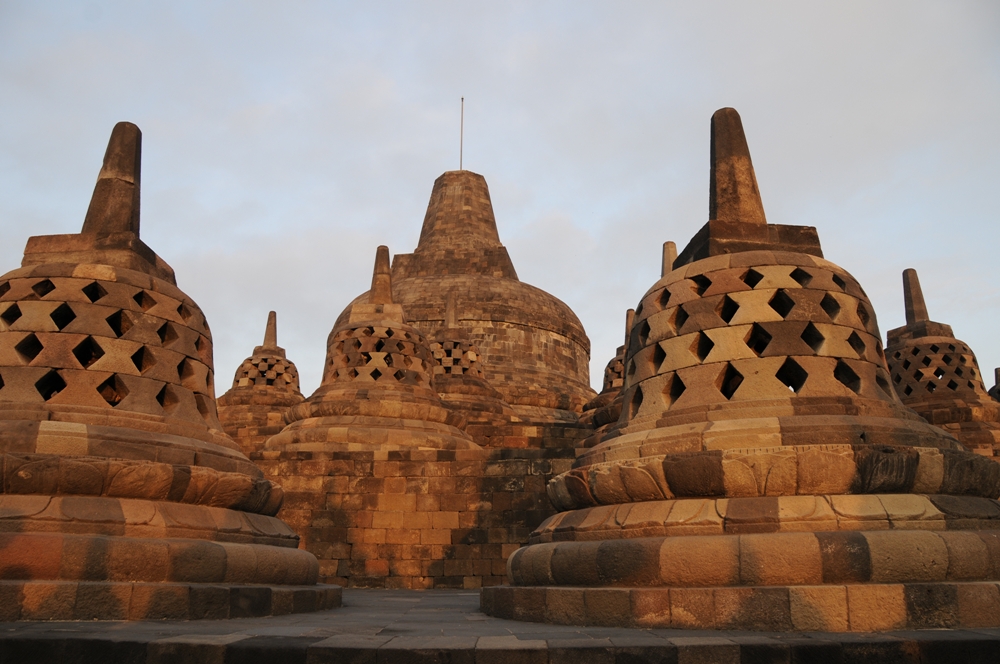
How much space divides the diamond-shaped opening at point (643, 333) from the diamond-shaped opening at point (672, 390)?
56 cm

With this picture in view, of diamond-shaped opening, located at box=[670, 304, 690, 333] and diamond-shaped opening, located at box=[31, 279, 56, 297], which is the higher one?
diamond-shaped opening, located at box=[31, 279, 56, 297]

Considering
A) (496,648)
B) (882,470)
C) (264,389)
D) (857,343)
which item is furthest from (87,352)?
(264,389)

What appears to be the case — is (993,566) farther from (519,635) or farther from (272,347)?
(272,347)

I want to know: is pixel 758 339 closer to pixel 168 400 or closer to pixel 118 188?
pixel 168 400

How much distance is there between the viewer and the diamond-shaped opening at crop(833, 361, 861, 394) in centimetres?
635

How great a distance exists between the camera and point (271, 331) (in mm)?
25656

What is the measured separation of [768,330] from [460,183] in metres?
28.7

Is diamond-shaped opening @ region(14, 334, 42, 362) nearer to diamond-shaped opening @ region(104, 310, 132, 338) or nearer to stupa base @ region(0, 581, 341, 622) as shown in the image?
diamond-shaped opening @ region(104, 310, 132, 338)

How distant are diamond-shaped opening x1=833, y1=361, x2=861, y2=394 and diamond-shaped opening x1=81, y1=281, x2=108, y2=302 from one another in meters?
6.22

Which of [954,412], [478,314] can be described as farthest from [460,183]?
[954,412]

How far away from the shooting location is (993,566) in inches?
195

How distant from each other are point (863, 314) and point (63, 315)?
6.88 meters

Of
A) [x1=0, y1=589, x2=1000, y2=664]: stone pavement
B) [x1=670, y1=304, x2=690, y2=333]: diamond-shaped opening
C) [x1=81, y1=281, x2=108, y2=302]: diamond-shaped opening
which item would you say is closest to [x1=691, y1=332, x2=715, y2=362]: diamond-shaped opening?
[x1=670, y1=304, x2=690, y2=333]: diamond-shaped opening

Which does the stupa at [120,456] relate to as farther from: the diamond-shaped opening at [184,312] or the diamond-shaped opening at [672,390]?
the diamond-shaped opening at [672,390]
